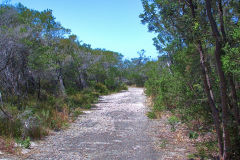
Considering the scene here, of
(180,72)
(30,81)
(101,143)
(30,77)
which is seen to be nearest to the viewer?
(180,72)

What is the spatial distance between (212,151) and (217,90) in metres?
1.57

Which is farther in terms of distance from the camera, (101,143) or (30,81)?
(30,81)

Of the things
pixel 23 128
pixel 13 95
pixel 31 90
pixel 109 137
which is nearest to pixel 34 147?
pixel 23 128

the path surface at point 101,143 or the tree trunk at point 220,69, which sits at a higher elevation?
the tree trunk at point 220,69

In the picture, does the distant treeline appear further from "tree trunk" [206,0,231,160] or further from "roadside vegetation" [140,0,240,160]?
"tree trunk" [206,0,231,160]

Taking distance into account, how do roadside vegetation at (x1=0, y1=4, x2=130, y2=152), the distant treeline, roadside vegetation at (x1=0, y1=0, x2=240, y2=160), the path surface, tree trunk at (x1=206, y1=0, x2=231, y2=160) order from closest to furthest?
tree trunk at (x1=206, y1=0, x2=231, y2=160) → roadside vegetation at (x1=0, y1=0, x2=240, y2=160) → the path surface → roadside vegetation at (x1=0, y1=4, x2=130, y2=152) → the distant treeline

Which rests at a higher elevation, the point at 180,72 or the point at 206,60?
the point at 206,60

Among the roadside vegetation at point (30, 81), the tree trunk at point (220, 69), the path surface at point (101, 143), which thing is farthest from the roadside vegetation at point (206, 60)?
the roadside vegetation at point (30, 81)

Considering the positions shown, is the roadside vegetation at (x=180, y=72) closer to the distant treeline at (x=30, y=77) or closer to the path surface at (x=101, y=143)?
the distant treeline at (x=30, y=77)

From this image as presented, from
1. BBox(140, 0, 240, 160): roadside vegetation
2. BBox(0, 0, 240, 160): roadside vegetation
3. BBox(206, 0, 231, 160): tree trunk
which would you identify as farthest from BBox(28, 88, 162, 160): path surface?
BBox(206, 0, 231, 160): tree trunk

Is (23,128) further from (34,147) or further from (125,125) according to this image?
(125,125)

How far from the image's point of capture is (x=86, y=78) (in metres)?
30.1

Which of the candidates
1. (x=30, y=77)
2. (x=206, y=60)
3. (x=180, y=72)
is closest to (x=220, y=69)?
(x=206, y=60)

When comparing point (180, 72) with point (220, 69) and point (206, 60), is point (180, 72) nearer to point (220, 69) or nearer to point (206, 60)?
point (206, 60)
